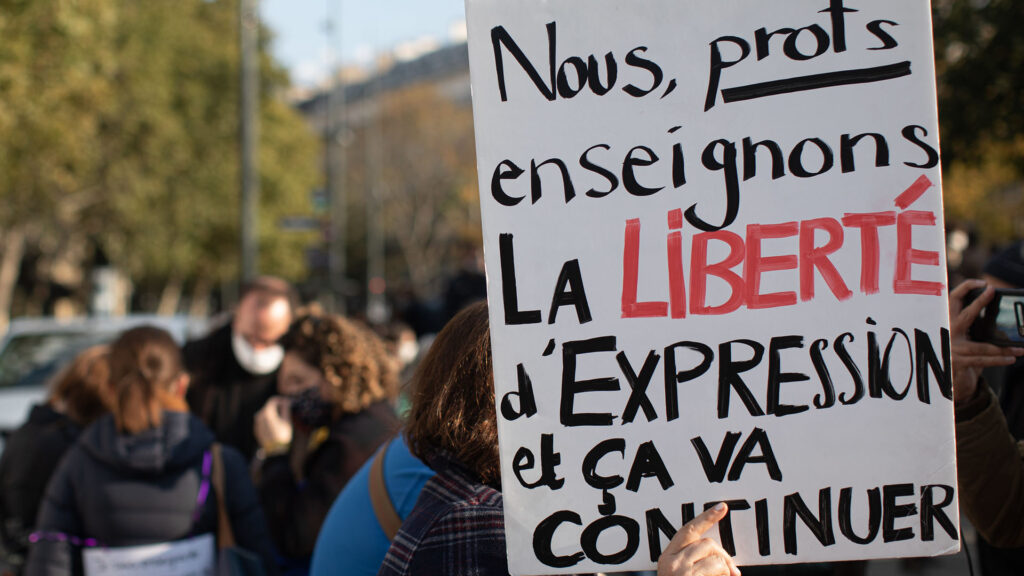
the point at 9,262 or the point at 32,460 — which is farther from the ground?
the point at 9,262


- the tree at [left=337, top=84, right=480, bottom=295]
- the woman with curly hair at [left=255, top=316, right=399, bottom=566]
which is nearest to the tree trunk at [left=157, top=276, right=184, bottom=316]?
the tree at [left=337, top=84, right=480, bottom=295]

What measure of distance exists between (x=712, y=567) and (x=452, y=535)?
17.5 inches

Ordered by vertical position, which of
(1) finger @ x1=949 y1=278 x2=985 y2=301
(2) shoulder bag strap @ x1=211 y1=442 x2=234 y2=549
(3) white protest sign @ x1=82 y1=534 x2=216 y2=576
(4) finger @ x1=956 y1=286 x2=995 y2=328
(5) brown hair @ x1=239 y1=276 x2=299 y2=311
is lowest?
(3) white protest sign @ x1=82 y1=534 x2=216 y2=576

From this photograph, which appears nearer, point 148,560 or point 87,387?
point 148,560

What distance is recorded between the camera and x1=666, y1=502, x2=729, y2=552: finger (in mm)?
1724

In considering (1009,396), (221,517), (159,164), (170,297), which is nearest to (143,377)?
(221,517)

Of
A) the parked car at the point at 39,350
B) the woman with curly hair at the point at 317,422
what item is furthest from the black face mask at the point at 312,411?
the parked car at the point at 39,350

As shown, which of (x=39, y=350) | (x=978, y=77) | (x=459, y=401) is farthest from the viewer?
(x=39, y=350)

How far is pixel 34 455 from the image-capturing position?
400 centimetres

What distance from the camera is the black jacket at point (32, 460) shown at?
4004 millimetres

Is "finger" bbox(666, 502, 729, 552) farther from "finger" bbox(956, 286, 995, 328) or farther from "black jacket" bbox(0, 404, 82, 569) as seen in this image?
"black jacket" bbox(0, 404, 82, 569)

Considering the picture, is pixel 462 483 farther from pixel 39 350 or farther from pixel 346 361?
pixel 39 350

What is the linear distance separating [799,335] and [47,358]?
8099 millimetres

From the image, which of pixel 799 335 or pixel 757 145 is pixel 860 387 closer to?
pixel 799 335
